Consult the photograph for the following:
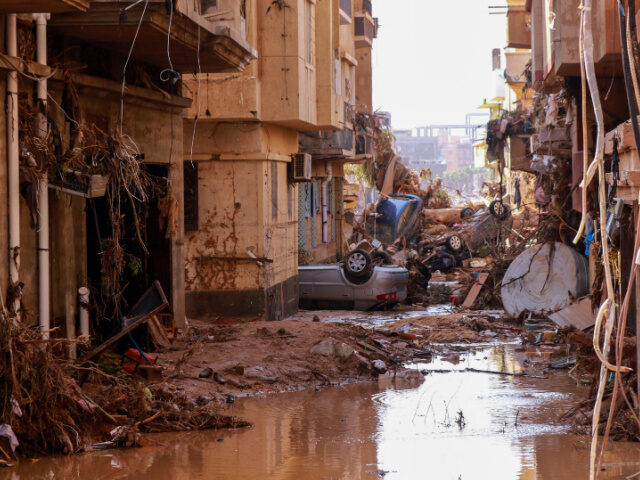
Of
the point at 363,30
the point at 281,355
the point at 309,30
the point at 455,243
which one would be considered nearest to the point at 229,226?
the point at 309,30

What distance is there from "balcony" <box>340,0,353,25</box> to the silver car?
32.8 ft

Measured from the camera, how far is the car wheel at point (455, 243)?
98.2 feet

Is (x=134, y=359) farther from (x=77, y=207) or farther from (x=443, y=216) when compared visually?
(x=443, y=216)

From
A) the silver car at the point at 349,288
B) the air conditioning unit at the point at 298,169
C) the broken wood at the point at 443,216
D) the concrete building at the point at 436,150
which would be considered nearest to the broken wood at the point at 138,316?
the air conditioning unit at the point at 298,169

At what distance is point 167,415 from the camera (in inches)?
353

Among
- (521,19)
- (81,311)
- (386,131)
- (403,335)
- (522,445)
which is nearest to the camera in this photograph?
(522,445)

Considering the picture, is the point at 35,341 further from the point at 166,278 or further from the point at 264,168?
the point at 264,168

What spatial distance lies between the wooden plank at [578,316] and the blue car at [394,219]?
21.2 m

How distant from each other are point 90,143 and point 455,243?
21.3 meters

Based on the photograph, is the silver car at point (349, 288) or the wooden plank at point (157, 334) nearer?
the wooden plank at point (157, 334)

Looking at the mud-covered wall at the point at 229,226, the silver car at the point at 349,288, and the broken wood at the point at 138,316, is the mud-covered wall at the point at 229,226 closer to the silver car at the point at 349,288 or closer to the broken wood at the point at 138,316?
the silver car at the point at 349,288

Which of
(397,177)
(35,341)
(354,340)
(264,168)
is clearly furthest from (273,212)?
(397,177)

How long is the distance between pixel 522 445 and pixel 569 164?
11.0 meters

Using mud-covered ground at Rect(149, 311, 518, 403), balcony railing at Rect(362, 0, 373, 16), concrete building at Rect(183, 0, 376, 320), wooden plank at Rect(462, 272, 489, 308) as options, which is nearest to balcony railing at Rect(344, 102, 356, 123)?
balcony railing at Rect(362, 0, 373, 16)
